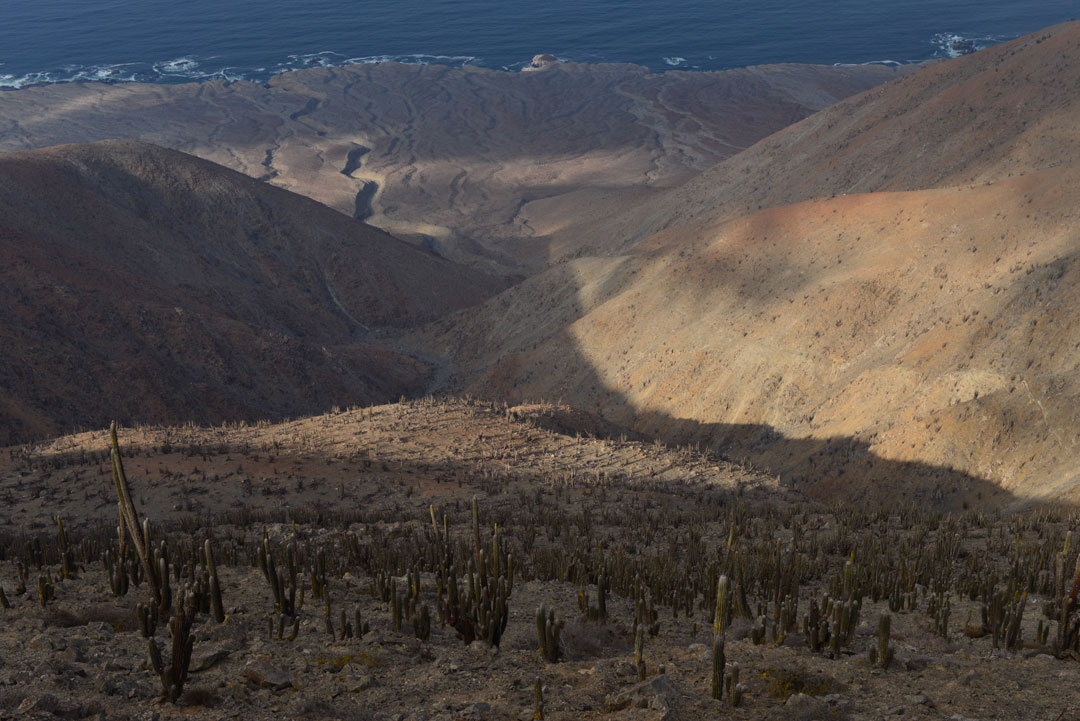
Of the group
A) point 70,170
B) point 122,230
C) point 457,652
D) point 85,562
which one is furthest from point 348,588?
point 70,170

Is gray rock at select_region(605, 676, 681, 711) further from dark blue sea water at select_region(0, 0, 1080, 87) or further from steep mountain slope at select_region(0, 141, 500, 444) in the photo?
dark blue sea water at select_region(0, 0, 1080, 87)

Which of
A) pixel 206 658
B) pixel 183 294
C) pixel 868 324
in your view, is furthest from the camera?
pixel 183 294

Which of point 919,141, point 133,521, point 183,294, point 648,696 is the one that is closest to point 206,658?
point 133,521

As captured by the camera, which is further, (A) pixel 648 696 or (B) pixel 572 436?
(B) pixel 572 436

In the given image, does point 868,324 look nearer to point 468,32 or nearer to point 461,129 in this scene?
point 461,129

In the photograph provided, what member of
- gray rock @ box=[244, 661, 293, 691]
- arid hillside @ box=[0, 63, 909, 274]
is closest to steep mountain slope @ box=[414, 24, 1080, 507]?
gray rock @ box=[244, 661, 293, 691]

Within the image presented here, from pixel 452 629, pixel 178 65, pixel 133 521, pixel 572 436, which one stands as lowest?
pixel 572 436

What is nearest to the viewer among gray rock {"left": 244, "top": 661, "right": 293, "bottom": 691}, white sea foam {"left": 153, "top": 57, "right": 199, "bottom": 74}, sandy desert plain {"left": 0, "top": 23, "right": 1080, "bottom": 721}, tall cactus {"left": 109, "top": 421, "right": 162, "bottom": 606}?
gray rock {"left": 244, "top": 661, "right": 293, "bottom": 691}
